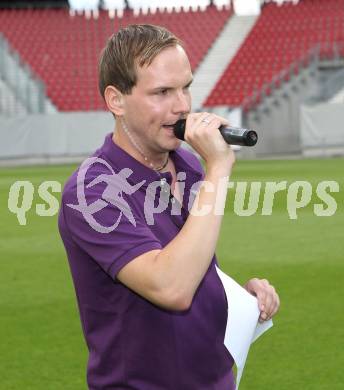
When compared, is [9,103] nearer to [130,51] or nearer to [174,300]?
[130,51]

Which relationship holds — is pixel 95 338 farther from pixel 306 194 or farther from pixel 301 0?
pixel 301 0

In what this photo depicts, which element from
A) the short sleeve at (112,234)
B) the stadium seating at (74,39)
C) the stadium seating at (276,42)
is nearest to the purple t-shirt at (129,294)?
the short sleeve at (112,234)

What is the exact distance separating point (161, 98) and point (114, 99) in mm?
135

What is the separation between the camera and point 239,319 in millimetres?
2127

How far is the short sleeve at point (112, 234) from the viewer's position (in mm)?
1928

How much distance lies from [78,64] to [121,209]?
2911cm

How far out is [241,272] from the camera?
7.09m

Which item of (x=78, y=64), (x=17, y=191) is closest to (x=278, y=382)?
(x=17, y=191)

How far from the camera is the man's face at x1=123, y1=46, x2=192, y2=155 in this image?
1992 mm

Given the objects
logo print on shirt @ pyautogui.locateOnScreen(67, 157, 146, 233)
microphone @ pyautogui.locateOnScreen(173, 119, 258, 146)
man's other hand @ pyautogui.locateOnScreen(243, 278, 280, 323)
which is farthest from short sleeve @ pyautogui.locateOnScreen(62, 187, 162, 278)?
man's other hand @ pyautogui.locateOnScreen(243, 278, 280, 323)

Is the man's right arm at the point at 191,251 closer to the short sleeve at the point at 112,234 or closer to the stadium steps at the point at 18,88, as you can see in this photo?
the short sleeve at the point at 112,234

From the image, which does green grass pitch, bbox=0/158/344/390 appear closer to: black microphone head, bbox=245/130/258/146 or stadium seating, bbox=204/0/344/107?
black microphone head, bbox=245/130/258/146

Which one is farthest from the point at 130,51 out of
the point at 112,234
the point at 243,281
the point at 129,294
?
the point at 243,281

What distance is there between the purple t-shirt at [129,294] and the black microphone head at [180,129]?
0.16 meters
